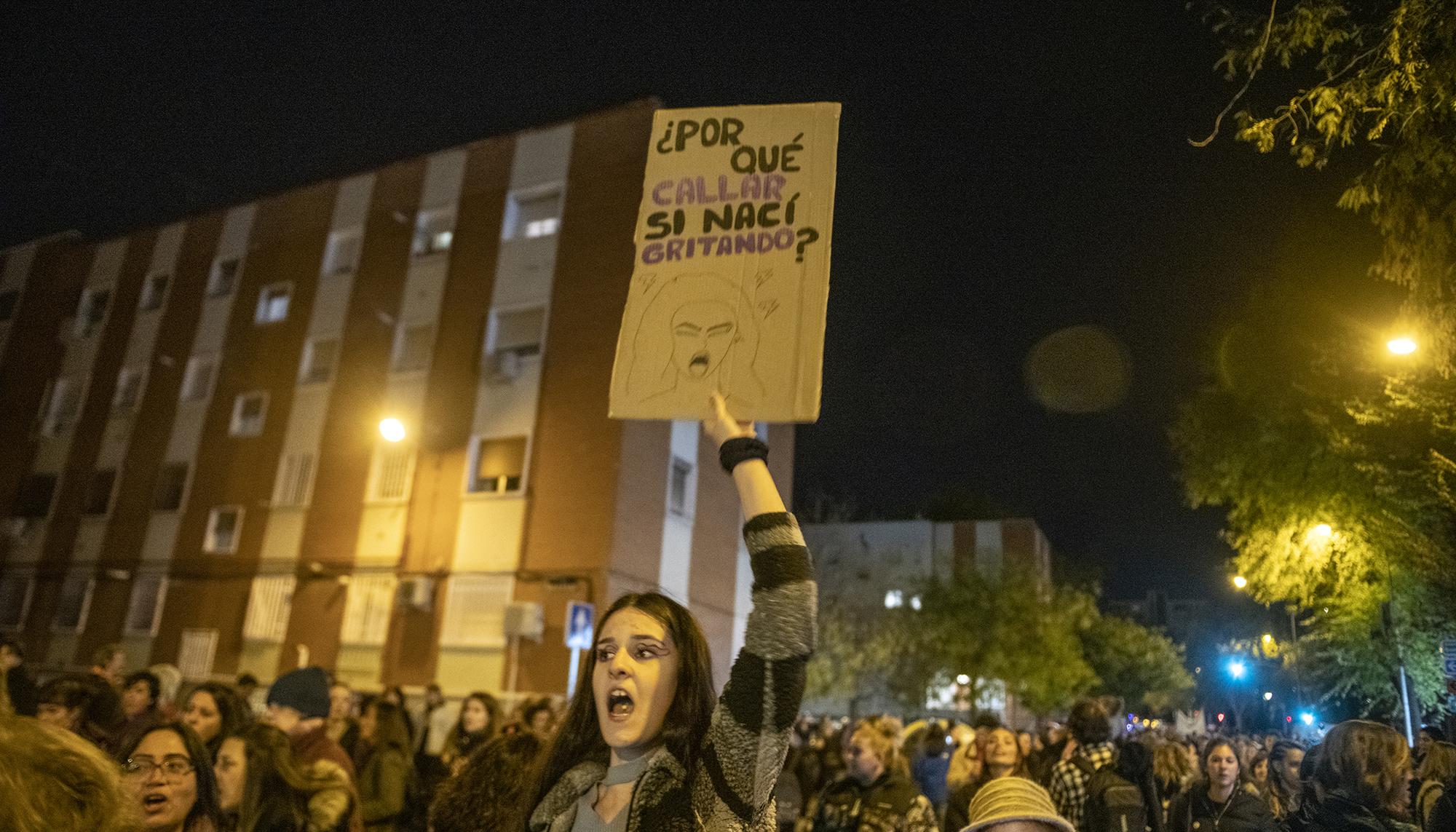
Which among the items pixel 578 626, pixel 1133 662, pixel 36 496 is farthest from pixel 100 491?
pixel 1133 662

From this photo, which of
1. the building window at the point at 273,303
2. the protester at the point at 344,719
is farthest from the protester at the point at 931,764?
the building window at the point at 273,303

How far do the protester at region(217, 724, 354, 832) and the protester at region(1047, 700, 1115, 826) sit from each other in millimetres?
4794

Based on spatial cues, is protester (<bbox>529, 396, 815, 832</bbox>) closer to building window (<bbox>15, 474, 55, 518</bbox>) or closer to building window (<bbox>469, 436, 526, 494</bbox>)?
building window (<bbox>469, 436, 526, 494</bbox>)

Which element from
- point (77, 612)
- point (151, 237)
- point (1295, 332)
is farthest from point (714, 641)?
point (151, 237)

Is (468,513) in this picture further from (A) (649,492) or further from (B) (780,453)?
(B) (780,453)

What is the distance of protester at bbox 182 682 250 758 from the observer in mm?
5656

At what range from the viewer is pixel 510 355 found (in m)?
21.6

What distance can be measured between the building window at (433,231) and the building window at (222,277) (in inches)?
258

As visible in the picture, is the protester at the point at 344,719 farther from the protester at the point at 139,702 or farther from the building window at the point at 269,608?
the building window at the point at 269,608

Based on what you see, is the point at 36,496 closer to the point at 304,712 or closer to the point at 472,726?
the point at 472,726

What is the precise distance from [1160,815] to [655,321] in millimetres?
6290

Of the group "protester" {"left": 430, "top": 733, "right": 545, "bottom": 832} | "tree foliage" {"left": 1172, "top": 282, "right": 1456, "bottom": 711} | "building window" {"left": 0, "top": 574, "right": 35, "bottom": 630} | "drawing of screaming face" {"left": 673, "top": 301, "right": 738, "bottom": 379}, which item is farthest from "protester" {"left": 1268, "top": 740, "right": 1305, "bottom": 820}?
"building window" {"left": 0, "top": 574, "right": 35, "bottom": 630}

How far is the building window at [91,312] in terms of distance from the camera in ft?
98.0

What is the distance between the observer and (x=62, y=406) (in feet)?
96.1
